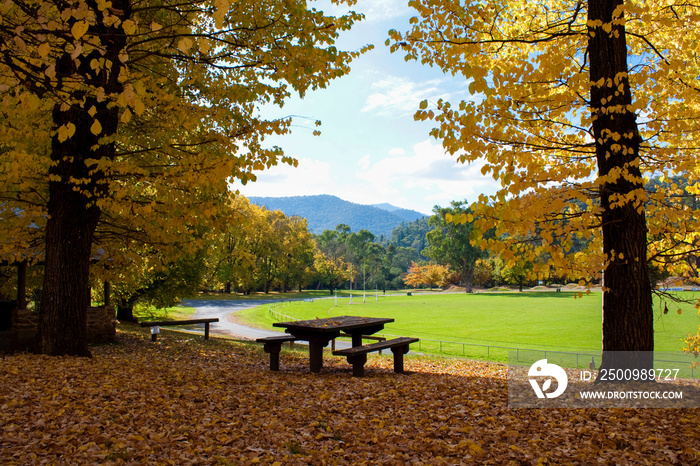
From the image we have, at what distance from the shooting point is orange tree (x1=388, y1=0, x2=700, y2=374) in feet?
15.0

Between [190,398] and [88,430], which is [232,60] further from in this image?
[88,430]

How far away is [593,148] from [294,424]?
567 centimetres

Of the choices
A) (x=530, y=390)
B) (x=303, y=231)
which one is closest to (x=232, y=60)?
(x=530, y=390)

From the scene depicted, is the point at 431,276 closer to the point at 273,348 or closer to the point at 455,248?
the point at 455,248

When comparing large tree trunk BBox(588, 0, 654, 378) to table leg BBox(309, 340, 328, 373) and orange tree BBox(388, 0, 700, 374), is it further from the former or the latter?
table leg BBox(309, 340, 328, 373)

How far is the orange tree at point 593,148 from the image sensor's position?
180 inches

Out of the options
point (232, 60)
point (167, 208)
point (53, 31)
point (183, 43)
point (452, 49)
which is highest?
point (232, 60)

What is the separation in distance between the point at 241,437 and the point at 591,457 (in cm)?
315

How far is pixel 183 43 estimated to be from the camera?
2785 millimetres

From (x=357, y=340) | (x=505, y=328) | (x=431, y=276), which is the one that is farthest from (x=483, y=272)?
(x=357, y=340)

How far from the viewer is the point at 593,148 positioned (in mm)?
6617

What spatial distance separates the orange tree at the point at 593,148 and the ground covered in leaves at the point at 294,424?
1645mm

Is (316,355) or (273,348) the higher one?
(273,348)

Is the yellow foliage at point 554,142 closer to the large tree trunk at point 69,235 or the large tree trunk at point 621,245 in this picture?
the large tree trunk at point 621,245
